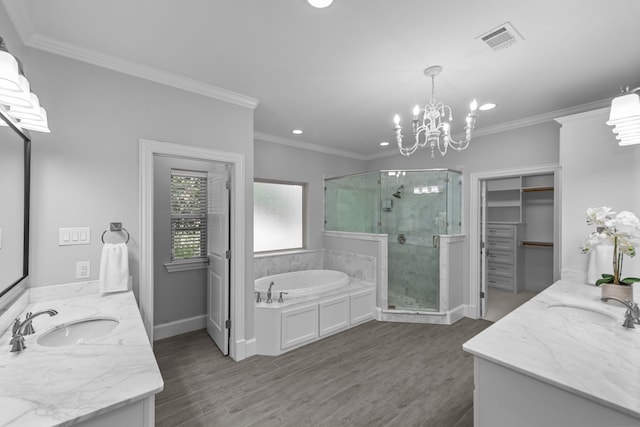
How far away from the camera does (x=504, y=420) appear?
1.15 m

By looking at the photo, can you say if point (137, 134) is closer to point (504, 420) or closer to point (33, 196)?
point (33, 196)

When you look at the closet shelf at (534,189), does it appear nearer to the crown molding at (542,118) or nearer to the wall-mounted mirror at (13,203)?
the crown molding at (542,118)

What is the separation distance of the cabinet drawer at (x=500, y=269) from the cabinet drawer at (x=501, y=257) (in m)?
0.07

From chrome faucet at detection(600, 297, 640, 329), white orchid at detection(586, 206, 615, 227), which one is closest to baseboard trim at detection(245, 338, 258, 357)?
chrome faucet at detection(600, 297, 640, 329)

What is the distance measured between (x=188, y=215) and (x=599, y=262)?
13.6 ft

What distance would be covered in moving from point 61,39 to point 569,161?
413cm

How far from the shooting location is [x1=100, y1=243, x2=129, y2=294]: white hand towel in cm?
191

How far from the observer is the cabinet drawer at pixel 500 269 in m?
5.04

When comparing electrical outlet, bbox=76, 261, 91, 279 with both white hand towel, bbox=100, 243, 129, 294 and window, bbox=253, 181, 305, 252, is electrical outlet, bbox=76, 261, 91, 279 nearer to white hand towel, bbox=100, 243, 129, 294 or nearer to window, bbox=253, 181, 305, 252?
white hand towel, bbox=100, 243, 129, 294

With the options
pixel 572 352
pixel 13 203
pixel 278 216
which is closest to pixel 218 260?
pixel 278 216

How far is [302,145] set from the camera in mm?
4355

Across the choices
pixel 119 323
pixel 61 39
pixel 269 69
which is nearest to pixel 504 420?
pixel 119 323

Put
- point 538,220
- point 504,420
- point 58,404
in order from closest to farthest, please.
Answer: point 58,404 → point 504,420 → point 538,220

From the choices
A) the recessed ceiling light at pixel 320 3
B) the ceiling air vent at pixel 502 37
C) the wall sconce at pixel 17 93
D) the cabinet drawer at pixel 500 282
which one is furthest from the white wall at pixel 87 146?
the cabinet drawer at pixel 500 282
